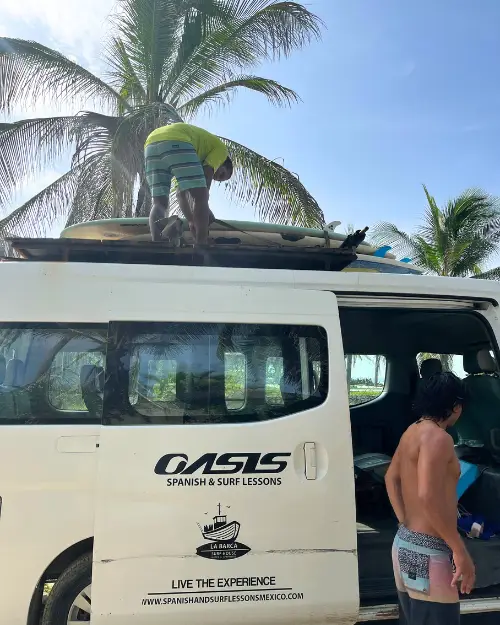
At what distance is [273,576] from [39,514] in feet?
3.75

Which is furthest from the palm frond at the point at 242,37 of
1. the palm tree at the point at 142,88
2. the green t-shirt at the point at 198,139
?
the green t-shirt at the point at 198,139

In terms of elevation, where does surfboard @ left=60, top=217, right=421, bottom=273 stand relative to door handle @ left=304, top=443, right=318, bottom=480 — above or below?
above

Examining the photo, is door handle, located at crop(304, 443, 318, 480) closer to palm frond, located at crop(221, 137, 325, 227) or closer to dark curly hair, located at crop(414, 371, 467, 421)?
dark curly hair, located at crop(414, 371, 467, 421)

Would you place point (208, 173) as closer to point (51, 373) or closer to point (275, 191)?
point (51, 373)

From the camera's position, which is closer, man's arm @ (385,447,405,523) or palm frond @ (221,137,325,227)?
man's arm @ (385,447,405,523)

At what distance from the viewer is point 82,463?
8.38ft

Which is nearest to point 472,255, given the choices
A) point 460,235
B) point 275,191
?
point 460,235

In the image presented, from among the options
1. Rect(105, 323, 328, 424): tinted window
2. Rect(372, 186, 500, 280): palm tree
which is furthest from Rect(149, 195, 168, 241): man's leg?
Rect(372, 186, 500, 280): palm tree

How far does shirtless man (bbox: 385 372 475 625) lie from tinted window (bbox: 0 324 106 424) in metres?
1.51

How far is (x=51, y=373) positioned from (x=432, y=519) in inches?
75.1

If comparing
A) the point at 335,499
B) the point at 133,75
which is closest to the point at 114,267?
the point at 335,499

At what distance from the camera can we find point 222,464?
2.60 metres

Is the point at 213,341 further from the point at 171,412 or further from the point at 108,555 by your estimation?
the point at 108,555

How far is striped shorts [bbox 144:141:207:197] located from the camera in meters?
3.60
